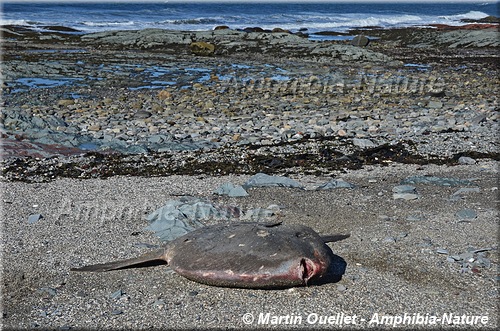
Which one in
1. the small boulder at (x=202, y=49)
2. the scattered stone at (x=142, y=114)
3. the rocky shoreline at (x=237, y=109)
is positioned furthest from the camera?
the small boulder at (x=202, y=49)

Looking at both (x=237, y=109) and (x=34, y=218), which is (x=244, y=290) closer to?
(x=34, y=218)

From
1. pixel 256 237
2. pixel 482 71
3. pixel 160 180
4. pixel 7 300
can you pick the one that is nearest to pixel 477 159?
pixel 160 180

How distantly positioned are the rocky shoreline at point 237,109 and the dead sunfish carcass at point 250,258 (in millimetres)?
3360

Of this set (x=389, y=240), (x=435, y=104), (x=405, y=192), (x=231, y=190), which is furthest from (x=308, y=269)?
(x=435, y=104)

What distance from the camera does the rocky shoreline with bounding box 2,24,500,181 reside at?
9.05 metres

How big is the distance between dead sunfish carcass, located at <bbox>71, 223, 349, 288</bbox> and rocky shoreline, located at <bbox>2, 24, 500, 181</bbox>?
336 cm

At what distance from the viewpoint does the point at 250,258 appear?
4.59m

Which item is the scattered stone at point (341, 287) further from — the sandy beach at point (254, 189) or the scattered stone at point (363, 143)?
the scattered stone at point (363, 143)

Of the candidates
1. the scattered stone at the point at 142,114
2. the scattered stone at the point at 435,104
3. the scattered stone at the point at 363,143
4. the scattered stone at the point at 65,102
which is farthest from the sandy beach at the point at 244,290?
the scattered stone at the point at 65,102

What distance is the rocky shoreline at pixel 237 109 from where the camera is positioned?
356 inches

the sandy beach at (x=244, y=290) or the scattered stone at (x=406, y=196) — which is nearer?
the sandy beach at (x=244, y=290)

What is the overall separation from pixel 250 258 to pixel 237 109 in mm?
9238

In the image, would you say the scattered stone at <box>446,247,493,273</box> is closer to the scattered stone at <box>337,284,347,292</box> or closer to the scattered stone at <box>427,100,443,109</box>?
the scattered stone at <box>337,284,347,292</box>

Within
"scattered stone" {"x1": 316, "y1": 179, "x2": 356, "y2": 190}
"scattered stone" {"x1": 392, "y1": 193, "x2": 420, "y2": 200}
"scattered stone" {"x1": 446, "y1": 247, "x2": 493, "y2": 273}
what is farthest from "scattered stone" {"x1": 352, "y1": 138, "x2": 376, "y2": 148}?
"scattered stone" {"x1": 446, "y1": 247, "x2": 493, "y2": 273}
